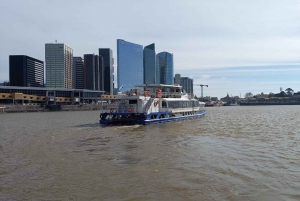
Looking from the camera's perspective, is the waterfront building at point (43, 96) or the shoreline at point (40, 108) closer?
the shoreline at point (40, 108)

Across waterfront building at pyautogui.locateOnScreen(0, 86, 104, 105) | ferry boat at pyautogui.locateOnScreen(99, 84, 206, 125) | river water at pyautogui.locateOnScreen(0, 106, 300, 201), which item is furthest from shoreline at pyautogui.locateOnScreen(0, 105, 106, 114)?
river water at pyautogui.locateOnScreen(0, 106, 300, 201)

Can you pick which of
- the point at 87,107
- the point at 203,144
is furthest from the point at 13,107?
the point at 203,144

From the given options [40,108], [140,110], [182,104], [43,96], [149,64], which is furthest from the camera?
[149,64]

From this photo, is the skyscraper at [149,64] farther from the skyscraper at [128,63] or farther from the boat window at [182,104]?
the boat window at [182,104]

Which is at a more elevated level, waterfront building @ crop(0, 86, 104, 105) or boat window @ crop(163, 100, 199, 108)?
waterfront building @ crop(0, 86, 104, 105)

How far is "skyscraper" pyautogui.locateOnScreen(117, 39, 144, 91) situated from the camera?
178m

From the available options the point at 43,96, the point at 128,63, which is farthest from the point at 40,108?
the point at 128,63

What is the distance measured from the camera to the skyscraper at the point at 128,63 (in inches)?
6998

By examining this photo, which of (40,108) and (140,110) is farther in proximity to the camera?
(40,108)

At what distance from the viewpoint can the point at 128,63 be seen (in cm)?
18125

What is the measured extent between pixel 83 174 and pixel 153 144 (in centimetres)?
973

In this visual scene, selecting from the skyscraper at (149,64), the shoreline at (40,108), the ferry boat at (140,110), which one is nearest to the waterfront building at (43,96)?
the shoreline at (40,108)

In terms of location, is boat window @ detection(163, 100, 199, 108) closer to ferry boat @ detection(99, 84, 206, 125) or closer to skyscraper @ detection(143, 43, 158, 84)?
ferry boat @ detection(99, 84, 206, 125)

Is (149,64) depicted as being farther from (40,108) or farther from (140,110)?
(140,110)
